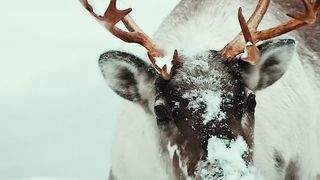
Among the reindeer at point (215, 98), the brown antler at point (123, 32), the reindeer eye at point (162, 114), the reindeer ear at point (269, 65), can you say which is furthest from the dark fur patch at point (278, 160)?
the brown antler at point (123, 32)

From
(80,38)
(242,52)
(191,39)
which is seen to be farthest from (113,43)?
(242,52)

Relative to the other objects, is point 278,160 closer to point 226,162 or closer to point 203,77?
point 203,77

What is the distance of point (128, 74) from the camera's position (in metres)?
5.54

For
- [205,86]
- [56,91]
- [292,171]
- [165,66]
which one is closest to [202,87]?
[205,86]

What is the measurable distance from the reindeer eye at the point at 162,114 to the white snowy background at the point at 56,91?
314cm

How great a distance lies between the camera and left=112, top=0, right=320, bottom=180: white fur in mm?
5777

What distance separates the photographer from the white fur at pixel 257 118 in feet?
19.0

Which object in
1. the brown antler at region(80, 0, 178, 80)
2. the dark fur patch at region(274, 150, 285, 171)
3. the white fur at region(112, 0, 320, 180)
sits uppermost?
the brown antler at region(80, 0, 178, 80)

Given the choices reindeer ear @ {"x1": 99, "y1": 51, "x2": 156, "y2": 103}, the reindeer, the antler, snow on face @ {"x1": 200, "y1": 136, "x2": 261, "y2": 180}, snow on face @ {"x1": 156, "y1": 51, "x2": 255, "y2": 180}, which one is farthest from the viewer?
reindeer ear @ {"x1": 99, "y1": 51, "x2": 156, "y2": 103}

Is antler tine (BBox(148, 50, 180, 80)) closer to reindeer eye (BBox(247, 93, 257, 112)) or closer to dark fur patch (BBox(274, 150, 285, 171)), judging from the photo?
reindeer eye (BBox(247, 93, 257, 112))

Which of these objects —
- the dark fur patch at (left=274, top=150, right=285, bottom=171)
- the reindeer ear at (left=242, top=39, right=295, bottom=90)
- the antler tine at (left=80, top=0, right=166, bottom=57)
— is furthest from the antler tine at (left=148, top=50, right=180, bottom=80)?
the dark fur patch at (left=274, top=150, right=285, bottom=171)

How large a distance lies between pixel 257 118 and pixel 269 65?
403 mm

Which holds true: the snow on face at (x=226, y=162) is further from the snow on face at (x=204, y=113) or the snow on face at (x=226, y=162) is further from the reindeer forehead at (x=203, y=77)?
the reindeer forehead at (x=203, y=77)

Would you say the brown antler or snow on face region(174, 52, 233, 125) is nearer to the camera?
snow on face region(174, 52, 233, 125)
